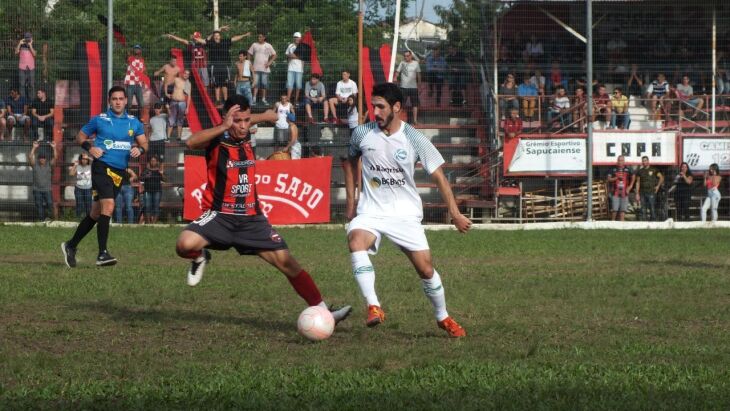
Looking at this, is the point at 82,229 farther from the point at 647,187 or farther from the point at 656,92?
the point at 656,92

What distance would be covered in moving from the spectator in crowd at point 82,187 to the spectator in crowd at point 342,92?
4.87 m

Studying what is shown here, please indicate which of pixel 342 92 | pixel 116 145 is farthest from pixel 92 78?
pixel 116 145

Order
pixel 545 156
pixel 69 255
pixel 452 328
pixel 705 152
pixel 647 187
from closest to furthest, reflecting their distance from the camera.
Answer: pixel 452 328 < pixel 69 255 < pixel 545 156 < pixel 647 187 < pixel 705 152

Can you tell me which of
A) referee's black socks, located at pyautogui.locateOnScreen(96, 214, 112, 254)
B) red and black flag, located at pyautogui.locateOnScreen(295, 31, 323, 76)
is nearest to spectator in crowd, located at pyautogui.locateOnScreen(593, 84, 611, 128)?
red and black flag, located at pyautogui.locateOnScreen(295, 31, 323, 76)

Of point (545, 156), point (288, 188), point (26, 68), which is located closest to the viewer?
point (288, 188)

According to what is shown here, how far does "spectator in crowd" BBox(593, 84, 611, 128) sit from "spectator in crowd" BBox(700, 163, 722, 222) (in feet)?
7.83

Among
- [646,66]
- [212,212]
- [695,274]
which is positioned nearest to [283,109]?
[646,66]

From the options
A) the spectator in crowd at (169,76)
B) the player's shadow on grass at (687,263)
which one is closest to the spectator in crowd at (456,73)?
the spectator in crowd at (169,76)

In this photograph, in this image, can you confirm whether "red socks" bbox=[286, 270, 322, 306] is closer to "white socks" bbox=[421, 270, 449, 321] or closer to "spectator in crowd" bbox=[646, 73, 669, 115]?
"white socks" bbox=[421, 270, 449, 321]

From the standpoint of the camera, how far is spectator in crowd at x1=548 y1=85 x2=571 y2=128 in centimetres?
2458

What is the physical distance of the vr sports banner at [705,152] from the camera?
24672mm

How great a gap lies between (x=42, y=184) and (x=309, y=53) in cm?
585

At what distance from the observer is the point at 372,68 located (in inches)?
928

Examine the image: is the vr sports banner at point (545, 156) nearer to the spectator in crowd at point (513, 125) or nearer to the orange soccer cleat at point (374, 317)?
the spectator in crowd at point (513, 125)
